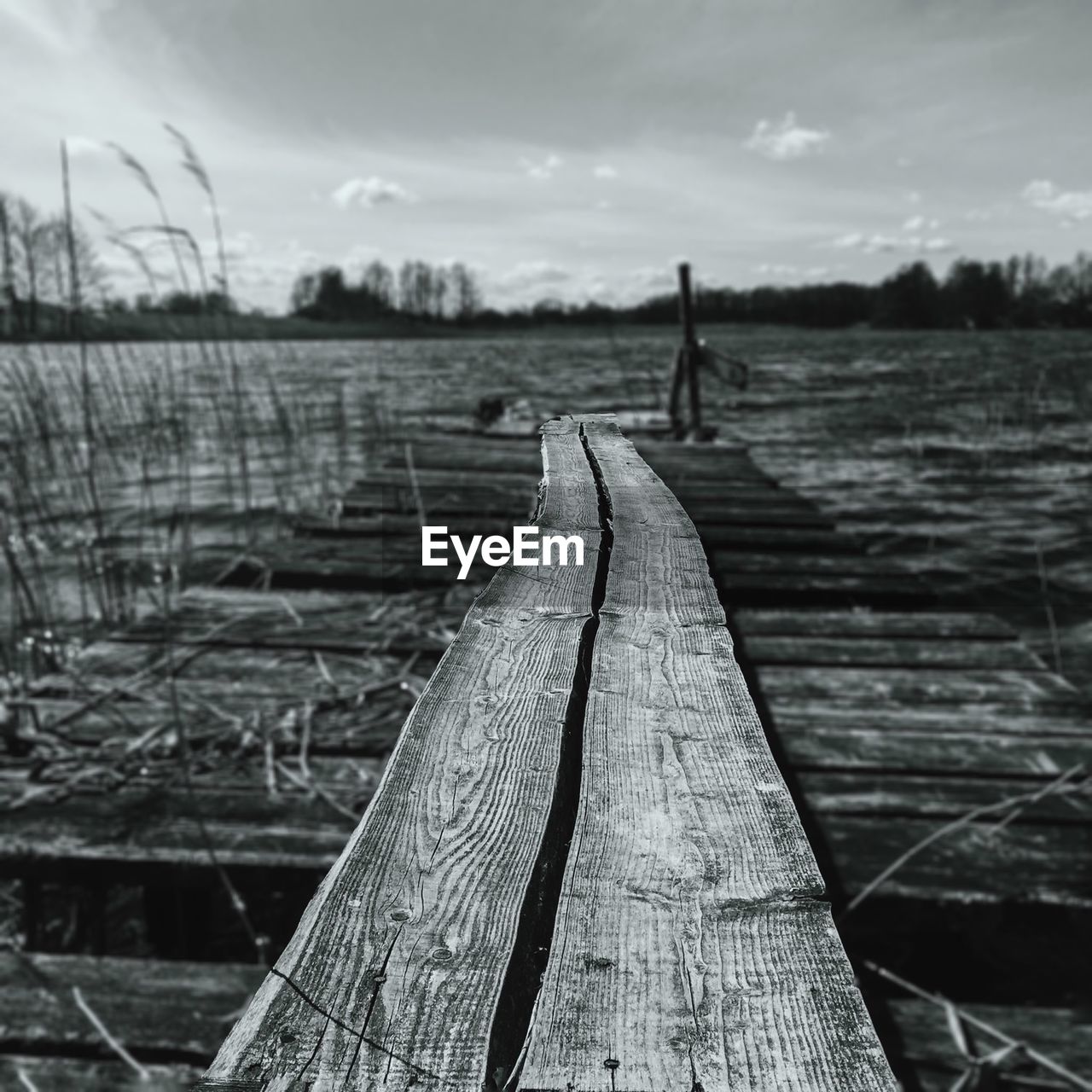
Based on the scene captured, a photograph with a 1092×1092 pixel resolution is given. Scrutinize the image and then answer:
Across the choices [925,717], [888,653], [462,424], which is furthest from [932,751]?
[462,424]

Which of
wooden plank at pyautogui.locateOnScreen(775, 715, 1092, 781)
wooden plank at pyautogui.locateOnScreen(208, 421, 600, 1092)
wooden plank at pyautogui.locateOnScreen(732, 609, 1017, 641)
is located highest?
wooden plank at pyautogui.locateOnScreen(208, 421, 600, 1092)

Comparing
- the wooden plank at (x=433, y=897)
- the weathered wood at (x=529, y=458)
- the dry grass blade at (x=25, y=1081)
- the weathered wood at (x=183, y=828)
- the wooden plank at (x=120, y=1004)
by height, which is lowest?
the dry grass blade at (x=25, y=1081)

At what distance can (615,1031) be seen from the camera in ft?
1.75

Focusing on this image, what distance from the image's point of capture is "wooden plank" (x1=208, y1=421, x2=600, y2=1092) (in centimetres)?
52

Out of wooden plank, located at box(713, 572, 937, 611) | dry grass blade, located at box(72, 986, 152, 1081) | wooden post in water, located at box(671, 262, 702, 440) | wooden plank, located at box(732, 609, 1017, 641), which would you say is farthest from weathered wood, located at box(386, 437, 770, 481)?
dry grass blade, located at box(72, 986, 152, 1081)

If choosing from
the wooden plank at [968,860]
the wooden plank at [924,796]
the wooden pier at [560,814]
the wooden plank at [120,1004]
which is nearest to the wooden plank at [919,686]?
the wooden pier at [560,814]

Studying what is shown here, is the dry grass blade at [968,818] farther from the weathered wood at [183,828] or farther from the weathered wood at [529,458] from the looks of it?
the weathered wood at [529,458]

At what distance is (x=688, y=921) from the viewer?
0.63 meters

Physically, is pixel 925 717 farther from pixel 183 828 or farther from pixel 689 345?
pixel 689 345

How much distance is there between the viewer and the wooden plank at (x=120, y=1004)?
1.84 meters

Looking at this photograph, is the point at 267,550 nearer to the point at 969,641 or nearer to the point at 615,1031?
the point at 969,641

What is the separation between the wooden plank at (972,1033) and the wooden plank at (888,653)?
5.25ft

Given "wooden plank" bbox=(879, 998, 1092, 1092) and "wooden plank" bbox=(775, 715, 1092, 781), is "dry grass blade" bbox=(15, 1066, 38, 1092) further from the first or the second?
"wooden plank" bbox=(775, 715, 1092, 781)

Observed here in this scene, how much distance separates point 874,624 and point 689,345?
7.10 meters
